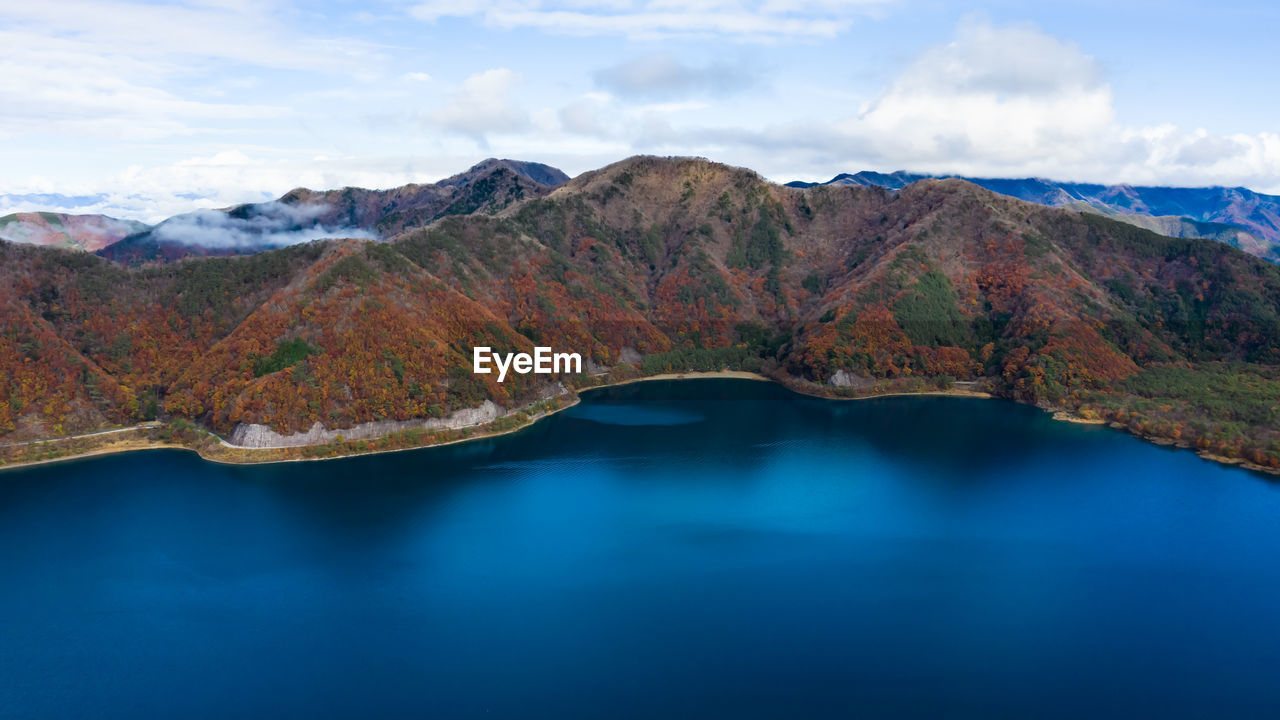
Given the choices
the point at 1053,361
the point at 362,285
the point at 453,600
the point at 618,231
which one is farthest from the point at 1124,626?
the point at 618,231
